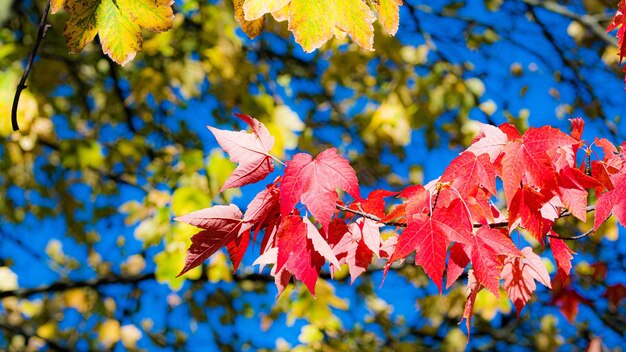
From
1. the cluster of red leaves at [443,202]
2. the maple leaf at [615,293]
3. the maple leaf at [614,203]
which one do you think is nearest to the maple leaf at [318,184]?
the cluster of red leaves at [443,202]

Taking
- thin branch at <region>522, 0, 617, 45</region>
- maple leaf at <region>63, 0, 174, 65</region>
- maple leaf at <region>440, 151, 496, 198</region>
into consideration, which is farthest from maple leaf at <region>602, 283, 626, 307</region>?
maple leaf at <region>63, 0, 174, 65</region>

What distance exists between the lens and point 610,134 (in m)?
3.71

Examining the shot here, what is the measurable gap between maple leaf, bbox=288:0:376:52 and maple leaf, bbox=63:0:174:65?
0.28 m

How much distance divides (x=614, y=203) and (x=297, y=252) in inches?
24.3

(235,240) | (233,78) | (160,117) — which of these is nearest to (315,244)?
(235,240)

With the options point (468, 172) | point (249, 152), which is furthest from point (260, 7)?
point (468, 172)

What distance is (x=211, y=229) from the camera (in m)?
1.17

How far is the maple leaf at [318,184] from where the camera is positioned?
1112mm

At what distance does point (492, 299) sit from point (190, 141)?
239 cm

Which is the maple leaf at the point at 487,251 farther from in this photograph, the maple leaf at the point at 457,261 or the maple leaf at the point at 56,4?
the maple leaf at the point at 56,4

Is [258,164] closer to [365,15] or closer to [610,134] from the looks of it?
[365,15]

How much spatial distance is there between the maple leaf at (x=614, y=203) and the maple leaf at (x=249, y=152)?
0.64m

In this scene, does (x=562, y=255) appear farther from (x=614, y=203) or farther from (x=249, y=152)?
(x=249, y=152)

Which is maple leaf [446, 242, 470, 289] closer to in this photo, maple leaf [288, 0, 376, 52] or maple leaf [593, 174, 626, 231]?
maple leaf [593, 174, 626, 231]
